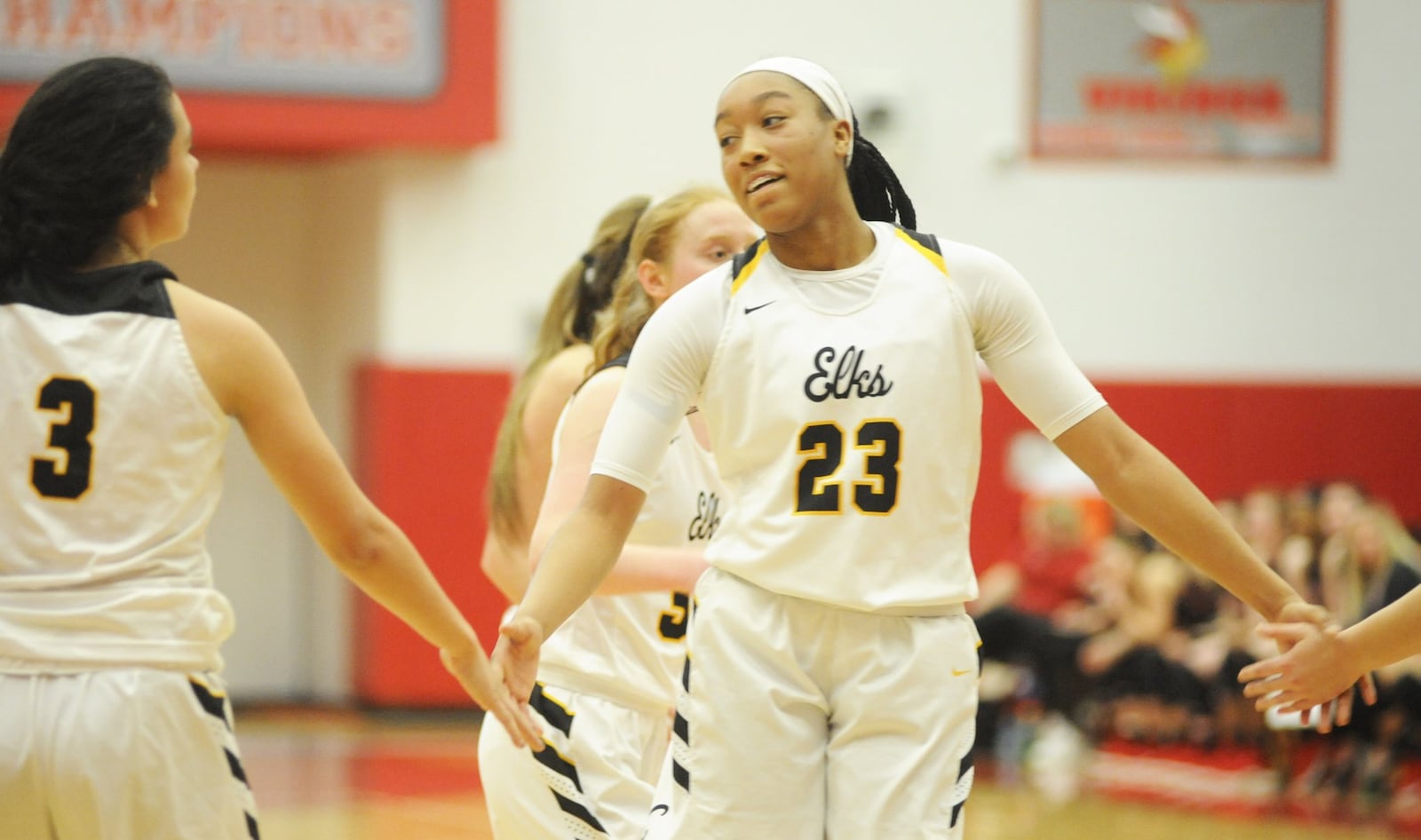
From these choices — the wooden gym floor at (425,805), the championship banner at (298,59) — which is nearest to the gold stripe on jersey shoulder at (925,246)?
the wooden gym floor at (425,805)

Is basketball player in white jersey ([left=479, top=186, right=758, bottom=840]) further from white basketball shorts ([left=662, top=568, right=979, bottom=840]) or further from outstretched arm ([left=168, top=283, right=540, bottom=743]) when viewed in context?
white basketball shorts ([left=662, top=568, right=979, bottom=840])

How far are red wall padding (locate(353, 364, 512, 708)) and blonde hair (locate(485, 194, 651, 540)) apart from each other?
7829 mm

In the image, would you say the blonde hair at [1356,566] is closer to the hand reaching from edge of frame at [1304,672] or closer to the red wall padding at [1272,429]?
the red wall padding at [1272,429]

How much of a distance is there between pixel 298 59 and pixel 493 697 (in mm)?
9133

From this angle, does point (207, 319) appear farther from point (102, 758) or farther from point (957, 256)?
point (957, 256)

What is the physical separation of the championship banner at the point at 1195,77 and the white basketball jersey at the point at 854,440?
10540mm

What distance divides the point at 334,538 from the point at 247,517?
10.7 meters

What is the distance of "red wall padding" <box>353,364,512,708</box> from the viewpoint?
12219 millimetres

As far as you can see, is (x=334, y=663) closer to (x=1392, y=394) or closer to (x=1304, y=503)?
(x=1304, y=503)

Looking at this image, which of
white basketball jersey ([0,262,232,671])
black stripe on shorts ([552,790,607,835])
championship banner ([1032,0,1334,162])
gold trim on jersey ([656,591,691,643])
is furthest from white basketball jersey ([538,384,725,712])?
championship banner ([1032,0,1334,162])

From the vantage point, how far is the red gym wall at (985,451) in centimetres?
1224

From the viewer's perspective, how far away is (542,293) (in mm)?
12531

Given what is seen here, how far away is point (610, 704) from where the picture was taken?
3.67m

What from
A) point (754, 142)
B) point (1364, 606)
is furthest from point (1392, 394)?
point (754, 142)
